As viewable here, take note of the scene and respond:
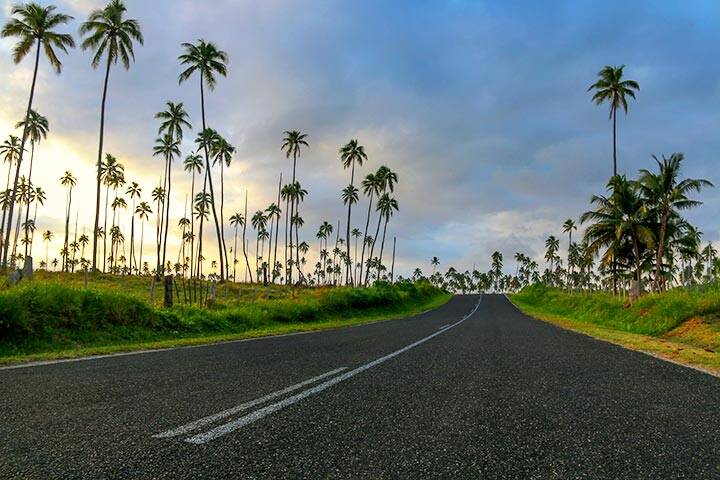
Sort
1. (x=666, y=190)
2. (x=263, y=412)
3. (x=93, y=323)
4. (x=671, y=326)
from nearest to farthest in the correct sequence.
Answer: (x=263, y=412), (x=93, y=323), (x=671, y=326), (x=666, y=190)

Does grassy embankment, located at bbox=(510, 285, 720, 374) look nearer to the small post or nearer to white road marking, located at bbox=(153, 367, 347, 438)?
white road marking, located at bbox=(153, 367, 347, 438)

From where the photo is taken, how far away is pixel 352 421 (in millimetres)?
4078

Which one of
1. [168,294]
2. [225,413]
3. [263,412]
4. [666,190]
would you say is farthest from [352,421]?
[666,190]

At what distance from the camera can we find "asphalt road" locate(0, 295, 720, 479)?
296cm

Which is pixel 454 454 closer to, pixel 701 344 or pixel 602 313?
pixel 701 344

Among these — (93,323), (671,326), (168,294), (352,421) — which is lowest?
(671,326)

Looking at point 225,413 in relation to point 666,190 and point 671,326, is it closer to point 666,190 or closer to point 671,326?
point 671,326

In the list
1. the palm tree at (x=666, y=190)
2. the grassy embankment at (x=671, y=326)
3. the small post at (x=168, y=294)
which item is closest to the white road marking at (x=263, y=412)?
the grassy embankment at (x=671, y=326)

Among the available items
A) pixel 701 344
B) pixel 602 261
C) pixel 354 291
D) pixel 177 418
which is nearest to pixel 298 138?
pixel 354 291

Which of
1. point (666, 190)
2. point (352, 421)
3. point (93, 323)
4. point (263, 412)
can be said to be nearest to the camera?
point (352, 421)

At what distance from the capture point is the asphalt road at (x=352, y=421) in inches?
116

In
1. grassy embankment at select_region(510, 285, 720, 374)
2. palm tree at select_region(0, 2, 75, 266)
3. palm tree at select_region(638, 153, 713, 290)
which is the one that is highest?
palm tree at select_region(0, 2, 75, 266)

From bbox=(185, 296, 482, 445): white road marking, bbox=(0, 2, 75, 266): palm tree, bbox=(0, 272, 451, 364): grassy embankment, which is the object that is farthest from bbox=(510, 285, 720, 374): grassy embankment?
bbox=(0, 2, 75, 266): palm tree

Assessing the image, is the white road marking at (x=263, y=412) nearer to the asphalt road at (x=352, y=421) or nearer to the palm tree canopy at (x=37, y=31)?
the asphalt road at (x=352, y=421)
